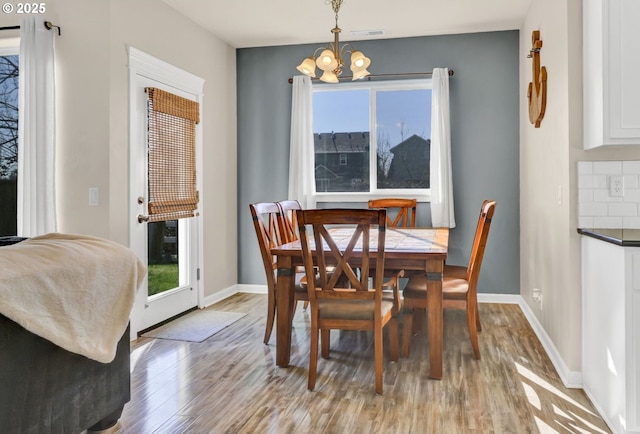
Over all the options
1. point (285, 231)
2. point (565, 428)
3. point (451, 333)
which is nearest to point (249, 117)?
point (285, 231)

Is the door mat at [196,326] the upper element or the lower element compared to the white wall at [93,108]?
lower

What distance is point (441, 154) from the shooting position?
4891 mm

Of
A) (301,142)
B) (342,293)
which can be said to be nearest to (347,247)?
(342,293)

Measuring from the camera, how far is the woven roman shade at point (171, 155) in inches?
155

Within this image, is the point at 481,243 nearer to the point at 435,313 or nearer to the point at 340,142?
the point at 435,313

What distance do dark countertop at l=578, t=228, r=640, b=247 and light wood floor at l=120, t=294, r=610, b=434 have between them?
854mm

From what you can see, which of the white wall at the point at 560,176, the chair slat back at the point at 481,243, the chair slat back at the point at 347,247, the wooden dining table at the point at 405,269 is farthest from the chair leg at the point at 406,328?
the white wall at the point at 560,176

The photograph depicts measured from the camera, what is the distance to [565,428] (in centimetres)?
230

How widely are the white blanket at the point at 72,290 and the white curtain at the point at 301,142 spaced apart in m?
3.03

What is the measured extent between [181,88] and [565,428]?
3740mm

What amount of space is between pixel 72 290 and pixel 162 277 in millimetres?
2331

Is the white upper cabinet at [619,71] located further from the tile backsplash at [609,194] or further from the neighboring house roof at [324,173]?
the neighboring house roof at [324,173]

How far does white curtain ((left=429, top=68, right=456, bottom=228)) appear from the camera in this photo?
4.88 metres

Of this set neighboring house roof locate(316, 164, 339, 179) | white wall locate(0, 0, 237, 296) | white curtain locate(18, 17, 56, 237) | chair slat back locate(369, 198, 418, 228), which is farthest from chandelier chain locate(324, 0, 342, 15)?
white curtain locate(18, 17, 56, 237)
